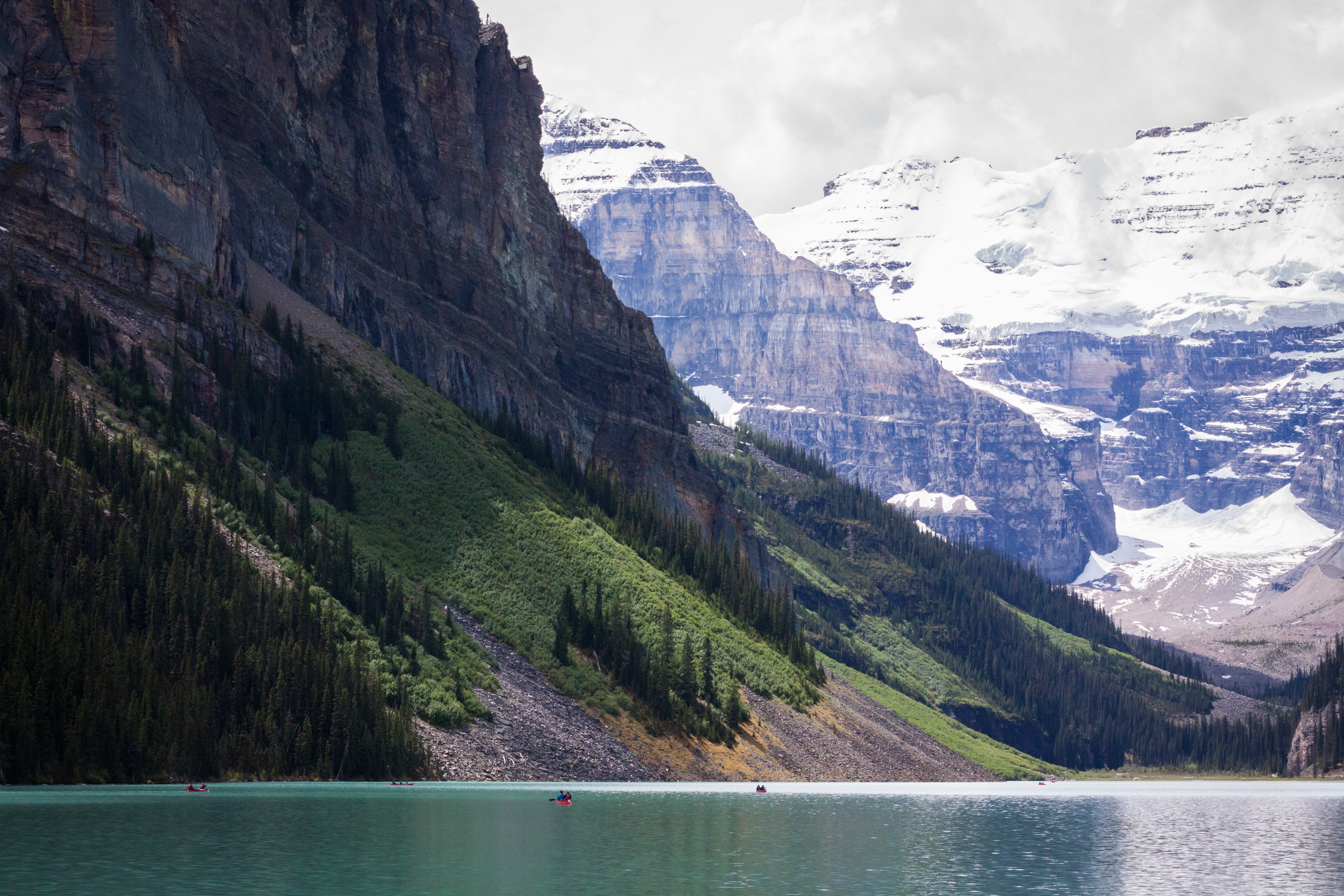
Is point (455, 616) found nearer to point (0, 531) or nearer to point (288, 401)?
point (288, 401)

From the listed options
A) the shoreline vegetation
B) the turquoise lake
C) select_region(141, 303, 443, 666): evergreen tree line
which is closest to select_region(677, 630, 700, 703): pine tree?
the shoreline vegetation

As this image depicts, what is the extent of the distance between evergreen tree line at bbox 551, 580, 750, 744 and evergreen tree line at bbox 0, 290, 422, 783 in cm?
3646

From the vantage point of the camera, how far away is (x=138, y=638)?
123m

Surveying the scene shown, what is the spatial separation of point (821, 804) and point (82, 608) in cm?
6094

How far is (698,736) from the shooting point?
560 feet

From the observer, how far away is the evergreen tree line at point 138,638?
367ft

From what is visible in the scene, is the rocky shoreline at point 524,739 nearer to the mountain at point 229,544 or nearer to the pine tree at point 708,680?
the mountain at point 229,544

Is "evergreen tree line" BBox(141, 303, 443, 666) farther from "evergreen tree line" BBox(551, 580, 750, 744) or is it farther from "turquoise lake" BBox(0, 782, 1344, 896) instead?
"turquoise lake" BBox(0, 782, 1344, 896)

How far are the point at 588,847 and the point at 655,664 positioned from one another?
268ft

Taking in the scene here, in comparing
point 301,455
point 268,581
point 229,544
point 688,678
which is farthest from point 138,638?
point 688,678

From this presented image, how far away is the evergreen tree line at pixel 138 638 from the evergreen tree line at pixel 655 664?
A: 36.5 metres

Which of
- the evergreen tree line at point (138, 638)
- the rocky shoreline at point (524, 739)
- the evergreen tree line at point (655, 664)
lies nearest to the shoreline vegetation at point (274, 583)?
the evergreen tree line at point (138, 638)

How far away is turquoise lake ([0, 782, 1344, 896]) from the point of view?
78.4 meters

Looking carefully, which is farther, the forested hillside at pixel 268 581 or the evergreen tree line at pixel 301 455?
the evergreen tree line at pixel 301 455
